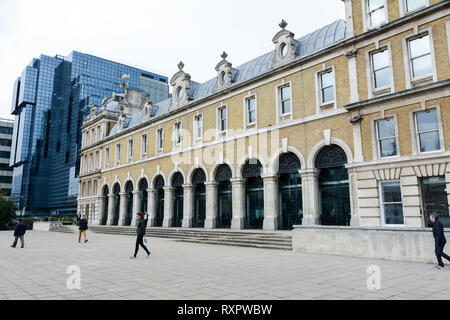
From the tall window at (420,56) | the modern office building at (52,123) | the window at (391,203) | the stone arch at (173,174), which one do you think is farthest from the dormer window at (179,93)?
the modern office building at (52,123)

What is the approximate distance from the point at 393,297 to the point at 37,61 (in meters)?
132

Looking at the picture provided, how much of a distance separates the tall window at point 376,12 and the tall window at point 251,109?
8547mm

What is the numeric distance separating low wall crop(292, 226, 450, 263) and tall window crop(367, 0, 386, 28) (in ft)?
36.1

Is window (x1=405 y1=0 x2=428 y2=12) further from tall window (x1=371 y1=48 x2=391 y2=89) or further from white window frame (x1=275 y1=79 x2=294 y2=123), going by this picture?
white window frame (x1=275 y1=79 x2=294 y2=123)

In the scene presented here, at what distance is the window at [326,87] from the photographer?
19.0 meters

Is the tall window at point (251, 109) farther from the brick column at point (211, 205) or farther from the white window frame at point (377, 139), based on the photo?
the white window frame at point (377, 139)

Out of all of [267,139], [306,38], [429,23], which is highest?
[306,38]

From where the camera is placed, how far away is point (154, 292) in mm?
6855

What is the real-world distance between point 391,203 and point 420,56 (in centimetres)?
694

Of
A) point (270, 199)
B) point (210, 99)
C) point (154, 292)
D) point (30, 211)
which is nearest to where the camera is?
point (154, 292)

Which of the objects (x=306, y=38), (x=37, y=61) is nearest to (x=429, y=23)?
(x=306, y=38)

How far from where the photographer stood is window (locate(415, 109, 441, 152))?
48.2 ft

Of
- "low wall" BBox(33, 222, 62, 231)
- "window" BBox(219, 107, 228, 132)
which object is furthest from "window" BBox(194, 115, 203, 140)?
"low wall" BBox(33, 222, 62, 231)
